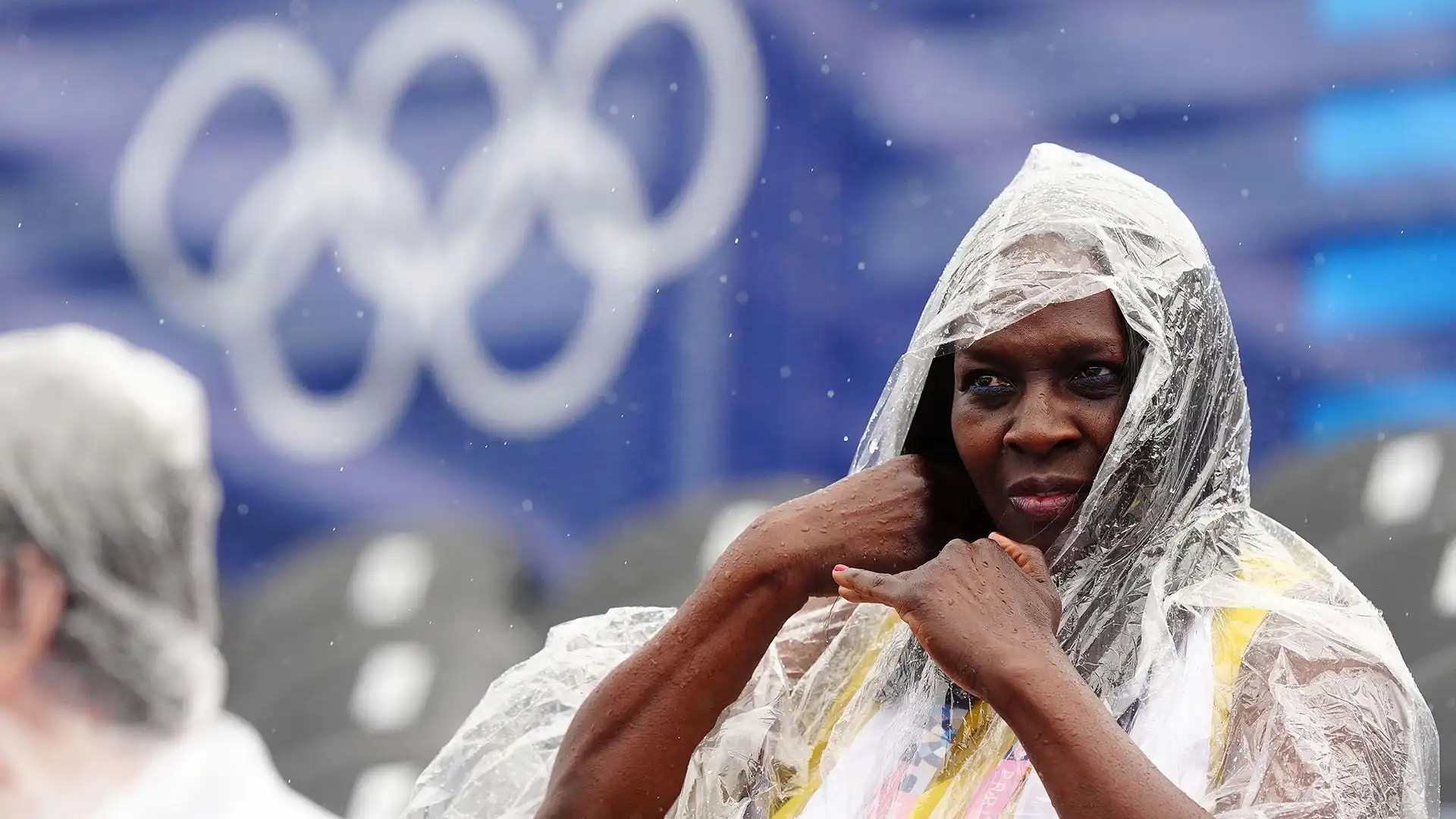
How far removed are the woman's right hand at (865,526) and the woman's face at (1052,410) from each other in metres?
0.13

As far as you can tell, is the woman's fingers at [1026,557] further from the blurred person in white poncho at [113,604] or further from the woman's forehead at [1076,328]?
the blurred person in white poncho at [113,604]

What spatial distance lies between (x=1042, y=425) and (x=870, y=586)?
23cm

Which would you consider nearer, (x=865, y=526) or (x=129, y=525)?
(x=865, y=526)

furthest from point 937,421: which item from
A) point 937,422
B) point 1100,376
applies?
point 1100,376

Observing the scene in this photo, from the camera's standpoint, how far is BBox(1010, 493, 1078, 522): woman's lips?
1.48m

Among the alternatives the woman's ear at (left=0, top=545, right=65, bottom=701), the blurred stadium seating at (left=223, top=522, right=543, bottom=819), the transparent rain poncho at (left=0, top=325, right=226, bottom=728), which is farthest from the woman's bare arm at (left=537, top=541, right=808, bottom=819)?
the woman's ear at (left=0, top=545, right=65, bottom=701)

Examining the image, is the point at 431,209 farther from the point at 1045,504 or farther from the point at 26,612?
the point at 1045,504

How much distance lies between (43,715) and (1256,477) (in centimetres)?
201

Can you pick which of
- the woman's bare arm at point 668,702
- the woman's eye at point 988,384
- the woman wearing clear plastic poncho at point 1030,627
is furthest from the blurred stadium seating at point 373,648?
the woman's eye at point 988,384

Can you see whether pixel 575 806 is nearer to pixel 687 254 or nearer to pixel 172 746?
pixel 687 254

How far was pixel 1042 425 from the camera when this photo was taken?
1.45 m

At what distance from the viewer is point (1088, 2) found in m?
2.35

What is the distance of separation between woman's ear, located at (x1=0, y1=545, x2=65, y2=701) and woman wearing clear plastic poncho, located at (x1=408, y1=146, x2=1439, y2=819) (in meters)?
1.33

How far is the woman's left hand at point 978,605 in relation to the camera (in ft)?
4.18
